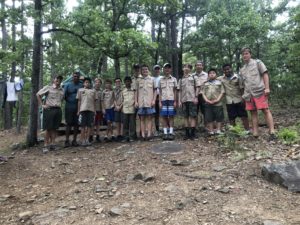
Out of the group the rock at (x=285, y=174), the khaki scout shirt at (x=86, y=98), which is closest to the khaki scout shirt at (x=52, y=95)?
the khaki scout shirt at (x=86, y=98)

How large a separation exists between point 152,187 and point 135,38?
4.56 meters

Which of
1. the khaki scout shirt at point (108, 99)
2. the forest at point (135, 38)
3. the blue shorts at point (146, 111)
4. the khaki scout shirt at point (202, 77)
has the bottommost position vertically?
the blue shorts at point (146, 111)

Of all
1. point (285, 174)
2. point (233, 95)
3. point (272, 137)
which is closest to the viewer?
point (285, 174)

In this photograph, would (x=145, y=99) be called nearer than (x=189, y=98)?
No

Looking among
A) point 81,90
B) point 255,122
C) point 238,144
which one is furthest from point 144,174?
point 81,90

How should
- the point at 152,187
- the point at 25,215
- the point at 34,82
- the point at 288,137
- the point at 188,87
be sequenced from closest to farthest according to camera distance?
the point at 25,215 < the point at 152,187 < the point at 288,137 < the point at 188,87 < the point at 34,82

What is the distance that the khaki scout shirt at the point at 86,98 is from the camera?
942cm

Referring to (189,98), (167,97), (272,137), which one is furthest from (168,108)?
(272,137)

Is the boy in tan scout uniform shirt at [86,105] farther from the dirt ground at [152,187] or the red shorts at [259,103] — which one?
the red shorts at [259,103]

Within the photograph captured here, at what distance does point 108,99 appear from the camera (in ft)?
32.4

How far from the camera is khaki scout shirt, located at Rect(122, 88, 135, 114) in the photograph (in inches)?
372

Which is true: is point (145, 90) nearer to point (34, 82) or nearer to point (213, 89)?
point (213, 89)

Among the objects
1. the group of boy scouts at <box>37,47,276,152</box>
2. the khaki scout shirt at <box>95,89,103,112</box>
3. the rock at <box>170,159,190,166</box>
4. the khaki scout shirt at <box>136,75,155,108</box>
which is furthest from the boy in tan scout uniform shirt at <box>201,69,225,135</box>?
the khaki scout shirt at <box>95,89,103,112</box>

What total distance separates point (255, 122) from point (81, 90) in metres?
4.67
